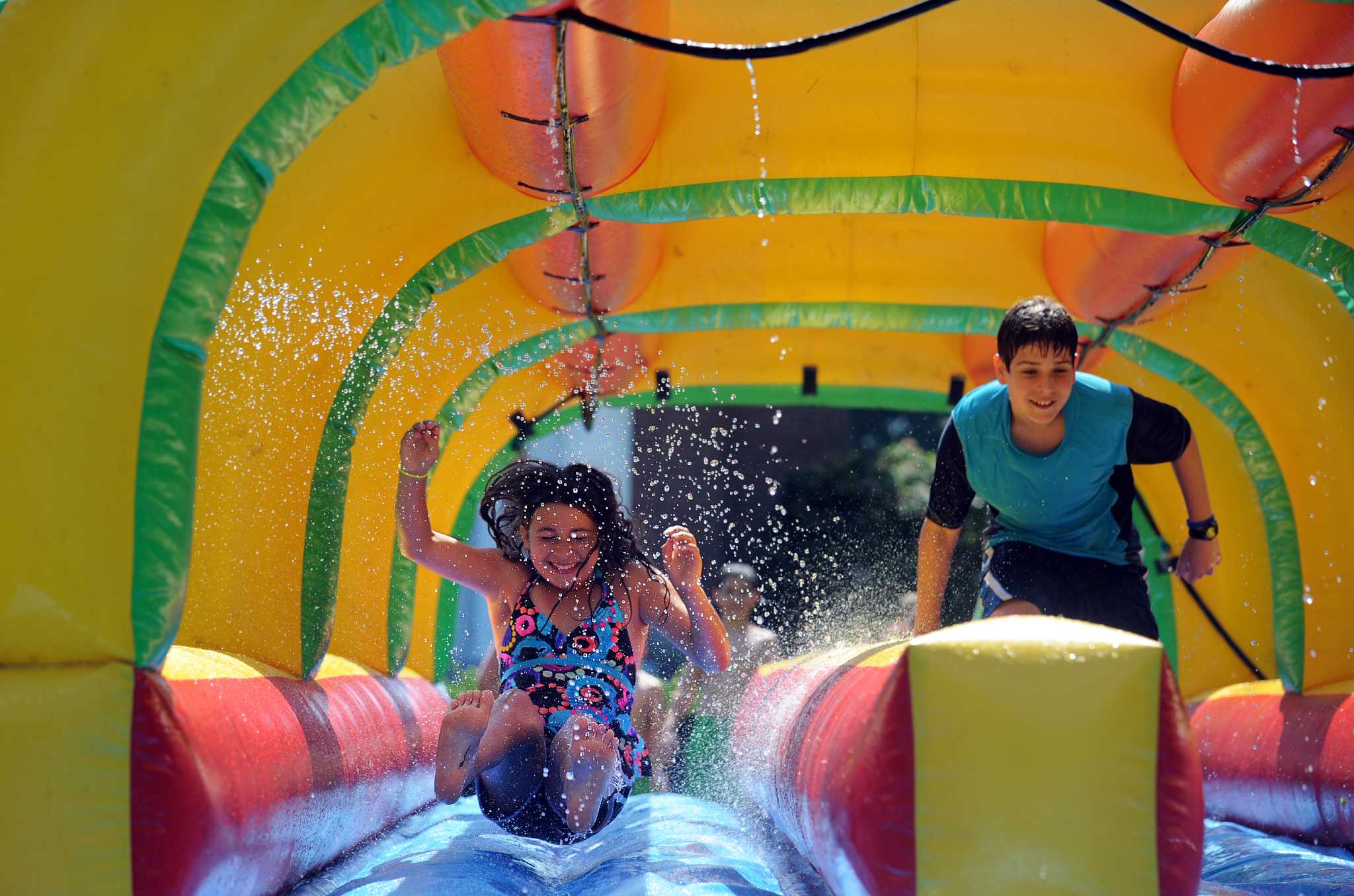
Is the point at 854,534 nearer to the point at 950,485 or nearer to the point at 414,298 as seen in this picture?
the point at 414,298

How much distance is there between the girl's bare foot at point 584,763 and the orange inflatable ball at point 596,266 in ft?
4.93

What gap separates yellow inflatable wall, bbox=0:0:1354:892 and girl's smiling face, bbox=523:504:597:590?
0.57 metres

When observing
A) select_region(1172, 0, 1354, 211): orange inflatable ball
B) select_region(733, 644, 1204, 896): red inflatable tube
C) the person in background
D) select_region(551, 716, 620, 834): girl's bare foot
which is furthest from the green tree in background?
select_region(733, 644, 1204, 896): red inflatable tube

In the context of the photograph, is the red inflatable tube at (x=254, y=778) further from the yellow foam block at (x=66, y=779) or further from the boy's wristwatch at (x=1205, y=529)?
the boy's wristwatch at (x=1205, y=529)

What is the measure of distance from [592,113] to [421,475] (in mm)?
889

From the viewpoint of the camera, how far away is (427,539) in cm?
275

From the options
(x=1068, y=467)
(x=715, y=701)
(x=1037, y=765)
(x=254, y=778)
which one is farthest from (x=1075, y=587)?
(x=715, y=701)

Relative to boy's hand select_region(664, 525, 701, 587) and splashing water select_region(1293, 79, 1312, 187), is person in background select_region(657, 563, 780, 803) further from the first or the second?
splashing water select_region(1293, 79, 1312, 187)

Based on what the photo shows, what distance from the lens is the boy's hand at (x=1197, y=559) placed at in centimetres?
248

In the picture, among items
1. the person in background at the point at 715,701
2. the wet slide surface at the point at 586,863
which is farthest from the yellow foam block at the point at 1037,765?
the person in background at the point at 715,701

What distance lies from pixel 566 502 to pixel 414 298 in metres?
0.81

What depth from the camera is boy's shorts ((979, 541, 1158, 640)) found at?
2.41 m

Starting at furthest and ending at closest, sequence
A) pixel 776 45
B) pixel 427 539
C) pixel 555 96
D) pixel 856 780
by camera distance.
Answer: pixel 427 539 < pixel 555 96 < pixel 776 45 < pixel 856 780

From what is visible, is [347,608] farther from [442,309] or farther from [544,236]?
[544,236]
